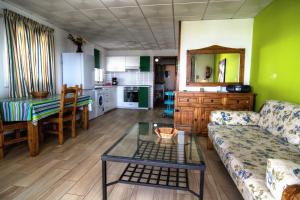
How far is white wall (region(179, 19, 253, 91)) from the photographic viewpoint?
11.2ft

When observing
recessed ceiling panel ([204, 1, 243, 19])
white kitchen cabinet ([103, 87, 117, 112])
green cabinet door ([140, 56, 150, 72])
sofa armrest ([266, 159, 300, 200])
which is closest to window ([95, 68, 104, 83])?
white kitchen cabinet ([103, 87, 117, 112])

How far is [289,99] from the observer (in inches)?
89.0

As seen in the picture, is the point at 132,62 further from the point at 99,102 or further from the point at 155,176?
the point at 155,176

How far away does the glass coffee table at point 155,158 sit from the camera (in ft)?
4.35

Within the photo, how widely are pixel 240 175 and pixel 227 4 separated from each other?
2.64 m

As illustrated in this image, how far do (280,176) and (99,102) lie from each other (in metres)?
4.75

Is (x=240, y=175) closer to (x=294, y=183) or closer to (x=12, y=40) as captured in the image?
(x=294, y=183)

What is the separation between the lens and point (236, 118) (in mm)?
2459

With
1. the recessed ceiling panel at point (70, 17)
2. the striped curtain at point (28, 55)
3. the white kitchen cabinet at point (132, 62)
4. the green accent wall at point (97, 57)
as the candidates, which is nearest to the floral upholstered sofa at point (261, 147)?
the recessed ceiling panel at point (70, 17)

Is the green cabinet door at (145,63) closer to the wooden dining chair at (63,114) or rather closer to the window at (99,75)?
the window at (99,75)

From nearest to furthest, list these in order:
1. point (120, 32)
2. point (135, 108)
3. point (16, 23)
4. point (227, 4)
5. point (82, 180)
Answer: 1. point (82, 180)
2. point (227, 4)
3. point (16, 23)
4. point (120, 32)
5. point (135, 108)

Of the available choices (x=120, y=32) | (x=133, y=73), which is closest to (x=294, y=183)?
(x=120, y=32)

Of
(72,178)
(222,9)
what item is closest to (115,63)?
(222,9)

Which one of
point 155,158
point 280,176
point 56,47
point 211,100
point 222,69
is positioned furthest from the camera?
point 56,47
